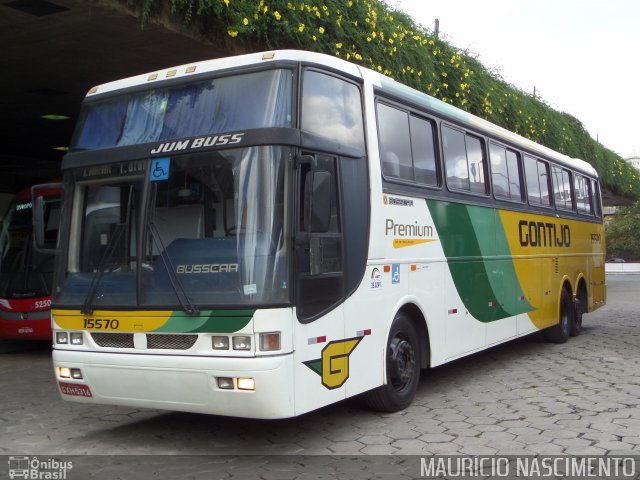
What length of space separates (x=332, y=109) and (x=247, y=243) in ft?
5.21

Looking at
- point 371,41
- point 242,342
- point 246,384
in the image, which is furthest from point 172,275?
point 371,41

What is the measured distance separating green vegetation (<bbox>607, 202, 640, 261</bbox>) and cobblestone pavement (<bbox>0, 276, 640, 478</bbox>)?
61.9 meters

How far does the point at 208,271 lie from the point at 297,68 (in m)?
1.82

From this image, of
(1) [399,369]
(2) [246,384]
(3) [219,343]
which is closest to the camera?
(2) [246,384]

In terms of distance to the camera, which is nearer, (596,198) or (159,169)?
(159,169)

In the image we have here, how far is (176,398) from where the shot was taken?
5594mm

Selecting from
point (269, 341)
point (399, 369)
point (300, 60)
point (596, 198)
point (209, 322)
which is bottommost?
point (399, 369)

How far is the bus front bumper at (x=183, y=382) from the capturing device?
527 centimetres

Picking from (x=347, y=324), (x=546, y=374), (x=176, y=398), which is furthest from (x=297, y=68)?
(x=546, y=374)

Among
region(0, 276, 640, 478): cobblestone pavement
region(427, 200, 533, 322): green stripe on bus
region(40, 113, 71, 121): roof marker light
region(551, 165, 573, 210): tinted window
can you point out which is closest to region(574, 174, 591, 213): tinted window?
region(551, 165, 573, 210): tinted window

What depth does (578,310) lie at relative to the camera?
1341 cm

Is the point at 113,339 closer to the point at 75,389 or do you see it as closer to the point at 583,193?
the point at 75,389

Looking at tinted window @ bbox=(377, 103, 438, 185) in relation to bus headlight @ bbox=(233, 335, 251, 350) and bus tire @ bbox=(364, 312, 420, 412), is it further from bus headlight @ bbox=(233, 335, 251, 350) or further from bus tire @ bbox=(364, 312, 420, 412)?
bus headlight @ bbox=(233, 335, 251, 350)

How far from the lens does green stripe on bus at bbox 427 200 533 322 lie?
8.24 meters
